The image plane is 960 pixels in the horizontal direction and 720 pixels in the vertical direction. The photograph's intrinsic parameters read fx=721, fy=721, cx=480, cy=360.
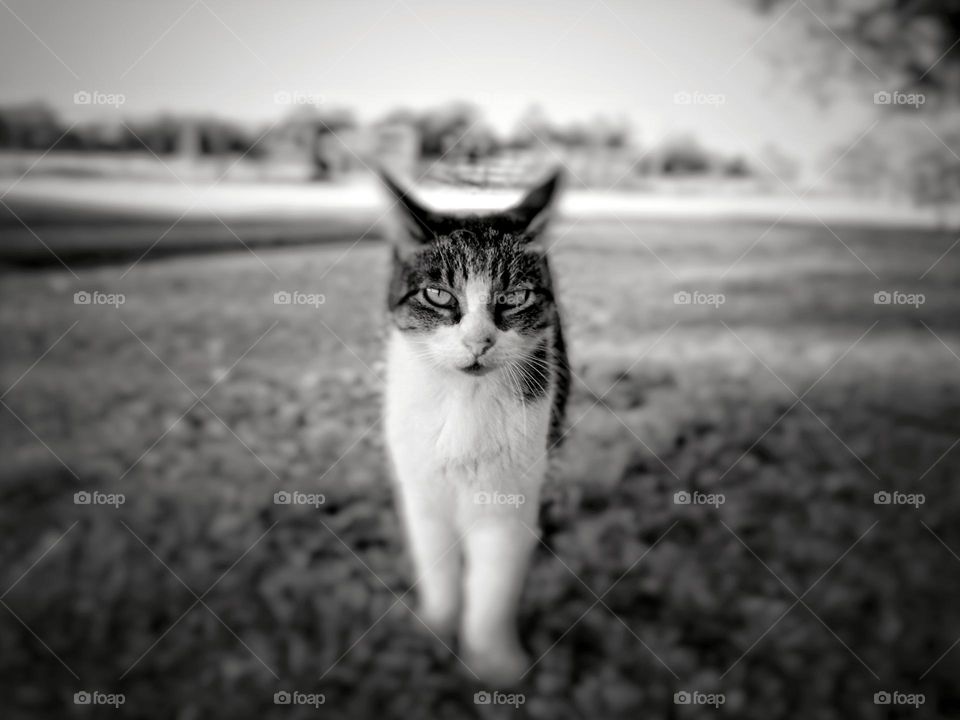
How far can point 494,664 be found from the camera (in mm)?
1571

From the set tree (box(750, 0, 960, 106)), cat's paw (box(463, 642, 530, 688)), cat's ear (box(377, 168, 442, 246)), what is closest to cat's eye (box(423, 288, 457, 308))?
cat's ear (box(377, 168, 442, 246))

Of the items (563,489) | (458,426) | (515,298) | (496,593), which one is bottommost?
(496,593)

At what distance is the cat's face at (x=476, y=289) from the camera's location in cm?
133

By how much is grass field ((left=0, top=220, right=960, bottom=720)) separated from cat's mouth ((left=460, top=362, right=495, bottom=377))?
30 cm

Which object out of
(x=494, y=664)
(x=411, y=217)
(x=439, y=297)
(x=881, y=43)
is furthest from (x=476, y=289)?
(x=881, y=43)

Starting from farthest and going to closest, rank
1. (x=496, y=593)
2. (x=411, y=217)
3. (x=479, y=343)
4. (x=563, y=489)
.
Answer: (x=563, y=489) → (x=496, y=593) → (x=411, y=217) → (x=479, y=343)

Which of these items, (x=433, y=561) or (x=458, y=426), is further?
(x=433, y=561)

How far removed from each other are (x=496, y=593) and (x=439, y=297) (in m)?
0.65

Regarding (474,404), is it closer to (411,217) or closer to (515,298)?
(515,298)

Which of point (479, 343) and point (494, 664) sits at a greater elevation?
point (479, 343)

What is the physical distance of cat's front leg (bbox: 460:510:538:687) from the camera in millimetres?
1487

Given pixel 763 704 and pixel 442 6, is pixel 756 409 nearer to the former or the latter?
pixel 763 704

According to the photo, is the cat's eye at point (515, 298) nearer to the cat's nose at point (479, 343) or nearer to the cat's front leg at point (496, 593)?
the cat's nose at point (479, 343)

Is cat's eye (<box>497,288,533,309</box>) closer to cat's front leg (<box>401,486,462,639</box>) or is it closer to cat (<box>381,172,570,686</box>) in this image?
cat (<box>381,172,570,686</box>)
